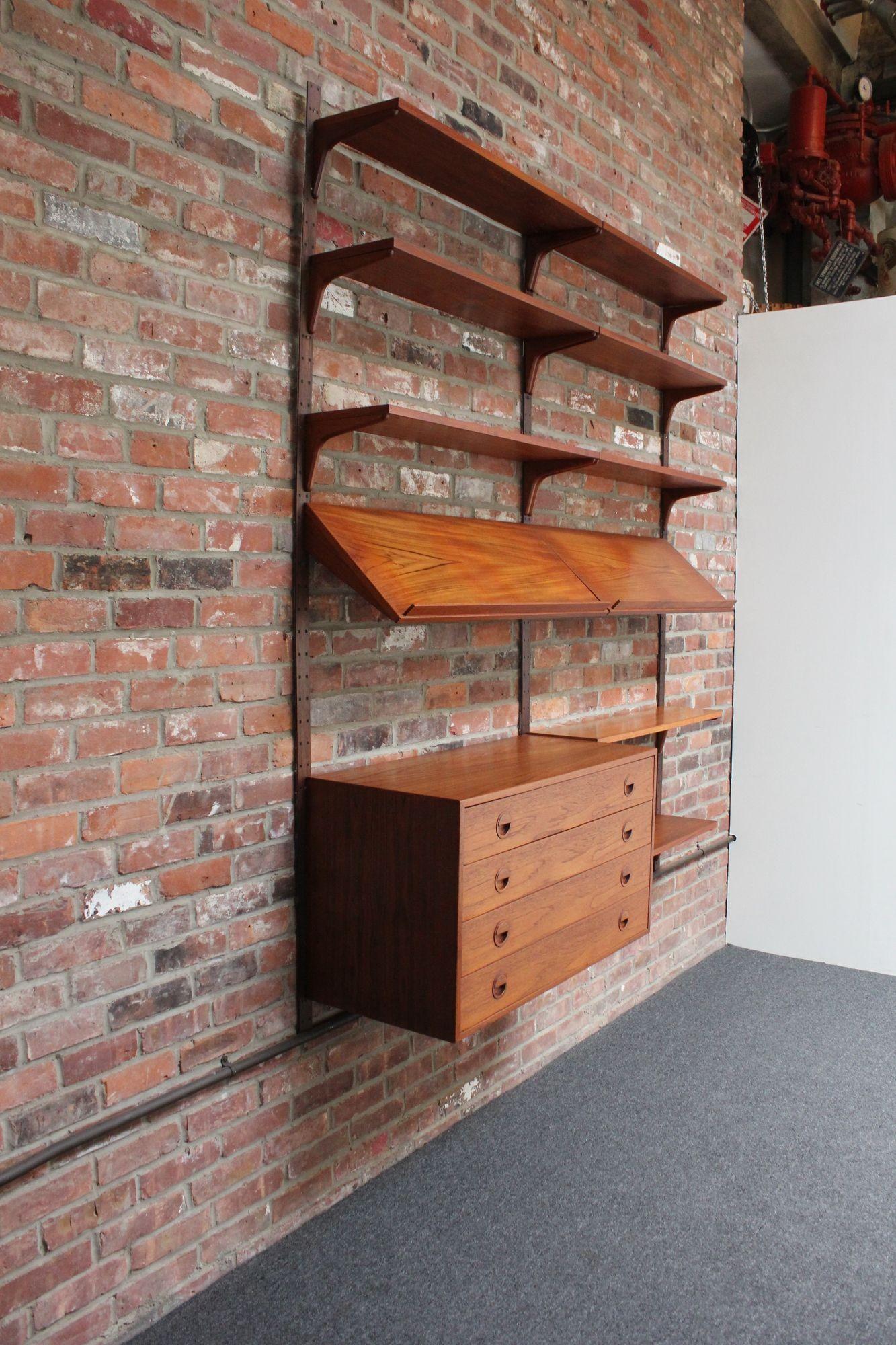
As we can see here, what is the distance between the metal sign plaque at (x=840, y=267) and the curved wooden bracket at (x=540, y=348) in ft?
7.64

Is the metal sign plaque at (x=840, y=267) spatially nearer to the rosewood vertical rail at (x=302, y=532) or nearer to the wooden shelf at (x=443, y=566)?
the wooden shelf at (x=443, y=566)

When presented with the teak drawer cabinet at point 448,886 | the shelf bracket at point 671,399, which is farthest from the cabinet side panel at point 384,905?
the shelf bracket at point 671,399

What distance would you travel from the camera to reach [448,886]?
1950 millimetres

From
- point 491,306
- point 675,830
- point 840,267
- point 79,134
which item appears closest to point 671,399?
point 491,306

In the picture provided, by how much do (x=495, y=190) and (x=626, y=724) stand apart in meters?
1.49

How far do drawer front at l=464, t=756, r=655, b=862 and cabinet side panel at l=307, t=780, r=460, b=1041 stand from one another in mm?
79

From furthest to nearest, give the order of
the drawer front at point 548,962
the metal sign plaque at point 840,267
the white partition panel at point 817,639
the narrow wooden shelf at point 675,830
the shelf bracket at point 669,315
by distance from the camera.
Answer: the metal sign plaque at point 840,267, the white partition panel at point 817,639, the shelf bracket at point 669,315, the narrow wooden shelf at point 675,830, the drawer front at point 548,962

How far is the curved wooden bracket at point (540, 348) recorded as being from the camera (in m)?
2.66

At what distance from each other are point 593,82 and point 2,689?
2502 millimetres

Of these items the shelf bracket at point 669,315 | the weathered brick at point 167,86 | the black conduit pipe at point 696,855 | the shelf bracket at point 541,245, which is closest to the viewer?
the weathered brick at point 167,86

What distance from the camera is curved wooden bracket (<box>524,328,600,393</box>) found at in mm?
2662

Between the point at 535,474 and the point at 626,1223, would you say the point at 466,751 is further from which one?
the point at 626,1223

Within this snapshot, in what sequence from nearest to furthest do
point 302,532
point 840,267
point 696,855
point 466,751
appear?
point 302,532 < point 466,751 < point 696,855 < point 840,267

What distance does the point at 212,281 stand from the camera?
75.0 inches
